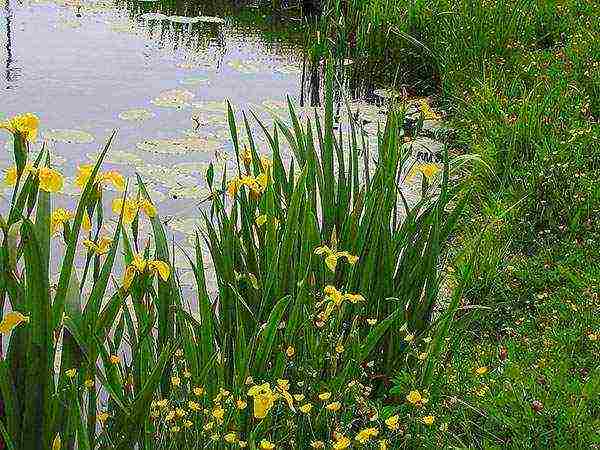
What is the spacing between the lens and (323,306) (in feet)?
7.88

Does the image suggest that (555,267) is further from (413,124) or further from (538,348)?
(413,124)

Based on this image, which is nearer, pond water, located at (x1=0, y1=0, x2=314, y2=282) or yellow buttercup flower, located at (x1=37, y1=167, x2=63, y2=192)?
yellow buttercup flower, located at (x1=37, y1=167, x2=63, y2=192)

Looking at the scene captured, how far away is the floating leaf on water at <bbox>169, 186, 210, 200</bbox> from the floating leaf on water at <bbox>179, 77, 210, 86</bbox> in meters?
1.83

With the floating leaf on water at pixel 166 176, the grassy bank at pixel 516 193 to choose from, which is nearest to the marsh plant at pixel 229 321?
the grassy bank at pixel 516 193

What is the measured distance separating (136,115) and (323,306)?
3.19 metres

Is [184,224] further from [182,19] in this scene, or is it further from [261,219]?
[182,19]

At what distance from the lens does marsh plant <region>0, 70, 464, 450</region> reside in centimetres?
173

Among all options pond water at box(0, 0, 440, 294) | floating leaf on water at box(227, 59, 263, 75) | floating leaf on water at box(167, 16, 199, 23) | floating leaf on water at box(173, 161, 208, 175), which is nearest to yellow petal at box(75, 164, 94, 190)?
pond water at box(0, 0, 440, 294)

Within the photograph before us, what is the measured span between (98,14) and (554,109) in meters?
4.83

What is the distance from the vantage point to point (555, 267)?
330 centimetres

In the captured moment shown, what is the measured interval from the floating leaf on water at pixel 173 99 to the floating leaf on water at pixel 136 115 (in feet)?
0.70

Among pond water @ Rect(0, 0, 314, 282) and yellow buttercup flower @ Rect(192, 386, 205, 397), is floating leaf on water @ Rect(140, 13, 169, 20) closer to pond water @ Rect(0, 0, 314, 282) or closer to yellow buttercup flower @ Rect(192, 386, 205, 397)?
pond water @ Rect(0, 0, 314, 282)

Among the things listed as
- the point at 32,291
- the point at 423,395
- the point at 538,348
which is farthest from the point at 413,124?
the point at 32,291

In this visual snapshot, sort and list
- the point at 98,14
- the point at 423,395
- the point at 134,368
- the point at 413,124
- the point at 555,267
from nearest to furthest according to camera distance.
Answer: the point at 134,368, the point at 423,395, the point at 555,267, the point at 413,124, the point at 98,14
